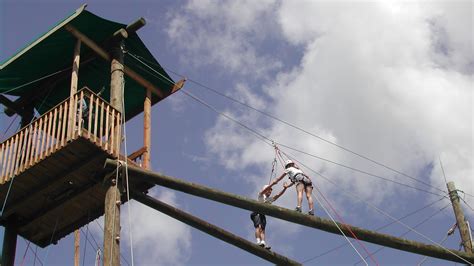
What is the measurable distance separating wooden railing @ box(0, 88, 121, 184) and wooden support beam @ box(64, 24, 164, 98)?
1243mm

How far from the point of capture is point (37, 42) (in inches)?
512

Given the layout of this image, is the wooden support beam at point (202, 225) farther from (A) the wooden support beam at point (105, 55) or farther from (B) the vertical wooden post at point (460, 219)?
(B) the vertical wooden post at point (460, 219)

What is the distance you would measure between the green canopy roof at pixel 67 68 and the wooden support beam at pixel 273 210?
2.66 m

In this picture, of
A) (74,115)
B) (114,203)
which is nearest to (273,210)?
(114,203)

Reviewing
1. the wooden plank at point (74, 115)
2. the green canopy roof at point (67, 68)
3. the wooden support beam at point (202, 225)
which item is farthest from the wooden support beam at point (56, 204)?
the green canopy roof at point (67, 68)

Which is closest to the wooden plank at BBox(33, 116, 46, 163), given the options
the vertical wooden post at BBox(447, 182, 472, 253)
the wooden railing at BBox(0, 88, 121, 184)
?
the wooden railing at BBox(0, 88, 121, 184)

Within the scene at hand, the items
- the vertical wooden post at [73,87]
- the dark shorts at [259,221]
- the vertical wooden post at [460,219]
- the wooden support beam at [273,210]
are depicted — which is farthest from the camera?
the vertical wooden post at [460,219]

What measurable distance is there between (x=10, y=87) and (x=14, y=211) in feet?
8.60

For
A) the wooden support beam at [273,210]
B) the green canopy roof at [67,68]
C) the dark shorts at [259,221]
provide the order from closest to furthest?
1. the wooden support beam at [273,210]
2. the dark shorts at [259,221]
3. the green canopy roof at [67,68]

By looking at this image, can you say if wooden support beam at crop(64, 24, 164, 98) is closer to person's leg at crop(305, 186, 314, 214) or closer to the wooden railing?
the wooden railing

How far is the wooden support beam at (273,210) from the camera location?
11312 mm

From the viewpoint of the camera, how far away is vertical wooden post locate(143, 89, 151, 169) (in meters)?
12.9

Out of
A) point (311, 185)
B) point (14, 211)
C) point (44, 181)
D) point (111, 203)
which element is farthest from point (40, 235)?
point (311, 185)

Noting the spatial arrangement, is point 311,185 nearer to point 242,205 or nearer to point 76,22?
point 242,205
